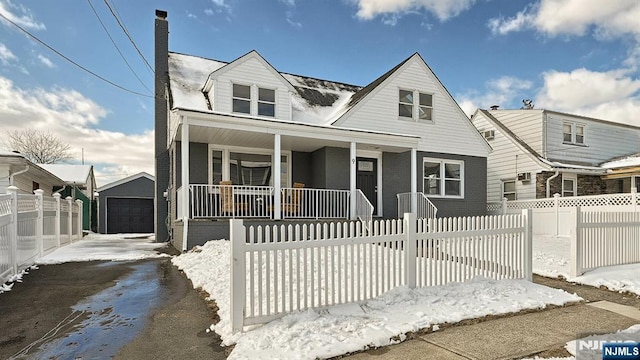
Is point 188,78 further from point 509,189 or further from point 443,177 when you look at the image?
point 509,189

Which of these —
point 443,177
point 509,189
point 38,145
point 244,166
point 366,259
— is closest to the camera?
point 366,259

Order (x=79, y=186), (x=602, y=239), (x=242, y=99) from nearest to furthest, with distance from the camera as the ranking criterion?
1. (x=602, y=239)
2. (x=242, y=99)
3. (x=79, y=186)

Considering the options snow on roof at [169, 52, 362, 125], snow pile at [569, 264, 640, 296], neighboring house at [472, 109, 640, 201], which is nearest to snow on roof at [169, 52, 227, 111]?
snow on roof at [169, 52, 362, 125]

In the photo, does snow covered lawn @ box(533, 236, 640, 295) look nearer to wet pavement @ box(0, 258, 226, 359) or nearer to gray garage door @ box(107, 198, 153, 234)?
wet pavement @ box(0, 258, 226, 359)

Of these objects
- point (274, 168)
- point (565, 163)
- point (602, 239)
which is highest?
point (565, 163)

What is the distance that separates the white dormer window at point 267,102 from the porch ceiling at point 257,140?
1.16 meters

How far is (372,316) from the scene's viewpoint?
4277mm

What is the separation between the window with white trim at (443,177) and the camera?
1473 cm

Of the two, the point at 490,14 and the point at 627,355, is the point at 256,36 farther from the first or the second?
the point at 627,355

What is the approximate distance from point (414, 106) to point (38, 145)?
33.6 meters

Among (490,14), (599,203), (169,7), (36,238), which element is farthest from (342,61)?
(36,238)

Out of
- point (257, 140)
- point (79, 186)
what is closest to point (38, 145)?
point (79, 186)

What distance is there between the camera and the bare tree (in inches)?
1214

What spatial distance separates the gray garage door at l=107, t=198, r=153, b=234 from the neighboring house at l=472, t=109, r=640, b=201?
68.8 feet
